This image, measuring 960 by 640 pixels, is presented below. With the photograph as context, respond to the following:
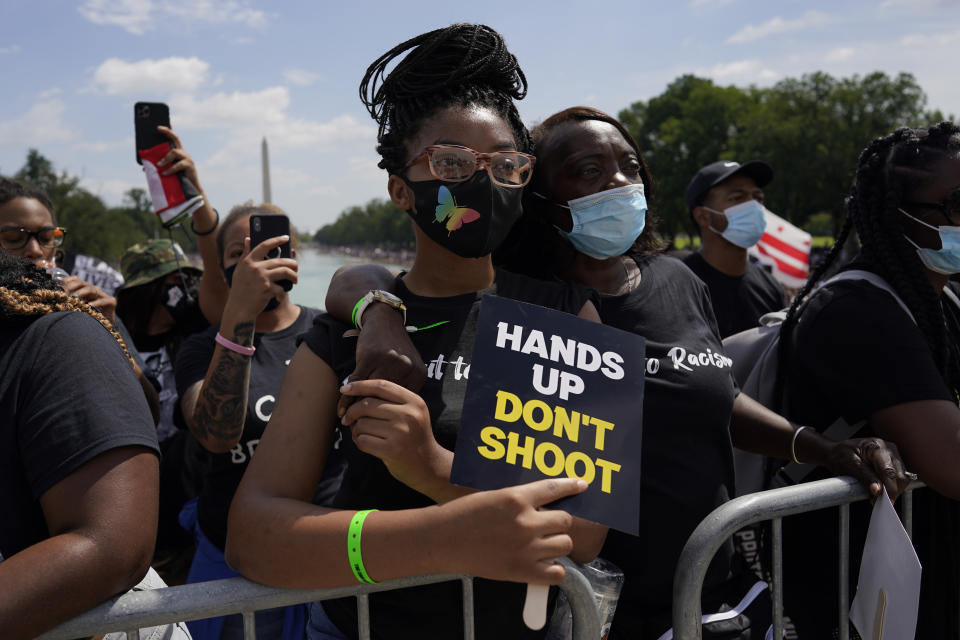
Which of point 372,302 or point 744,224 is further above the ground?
point 744,224

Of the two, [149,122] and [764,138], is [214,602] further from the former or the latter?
[764,138]

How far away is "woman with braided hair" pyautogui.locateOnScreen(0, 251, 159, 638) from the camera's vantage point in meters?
1.35

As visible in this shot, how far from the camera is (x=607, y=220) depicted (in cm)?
221

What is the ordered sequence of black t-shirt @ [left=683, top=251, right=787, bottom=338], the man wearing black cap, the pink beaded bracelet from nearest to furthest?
1. the pink beaded bracelet
2. black t-shirt @ [left=683, top=251, right=787, bottom=338]
3. the man wearing black cap

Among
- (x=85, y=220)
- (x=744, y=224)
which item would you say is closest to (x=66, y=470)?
(x=744, y=224)

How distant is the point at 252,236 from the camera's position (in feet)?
8.86

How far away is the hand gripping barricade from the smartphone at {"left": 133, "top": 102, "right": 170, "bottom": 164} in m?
2.91

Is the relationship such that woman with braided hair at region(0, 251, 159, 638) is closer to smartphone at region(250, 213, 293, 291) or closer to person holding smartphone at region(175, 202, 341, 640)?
person holding smartphone at region(175, 202, 341, 640)

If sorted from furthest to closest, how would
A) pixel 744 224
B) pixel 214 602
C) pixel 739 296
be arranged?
pixel 744 224 < pixel 739 296 < pixel 214 602

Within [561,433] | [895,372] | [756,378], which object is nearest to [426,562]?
[561,433]

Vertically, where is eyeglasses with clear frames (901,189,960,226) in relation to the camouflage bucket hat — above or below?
above

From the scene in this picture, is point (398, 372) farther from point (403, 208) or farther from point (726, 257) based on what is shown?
point (726, 257)

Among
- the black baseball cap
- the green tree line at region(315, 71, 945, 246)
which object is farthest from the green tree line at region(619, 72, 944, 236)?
the black baseball cap

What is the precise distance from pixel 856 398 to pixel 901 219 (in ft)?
2.34
